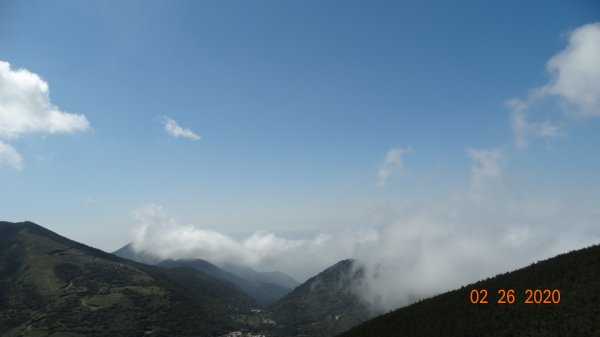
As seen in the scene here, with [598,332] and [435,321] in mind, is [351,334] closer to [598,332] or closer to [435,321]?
[435,321]

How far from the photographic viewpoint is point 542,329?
183 feet

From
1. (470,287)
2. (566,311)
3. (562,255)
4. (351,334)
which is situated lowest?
(351,334)

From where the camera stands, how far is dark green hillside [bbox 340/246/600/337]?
55625 millimetres

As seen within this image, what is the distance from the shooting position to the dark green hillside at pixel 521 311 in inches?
2190

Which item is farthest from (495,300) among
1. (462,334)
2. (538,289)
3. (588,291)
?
(588,291)

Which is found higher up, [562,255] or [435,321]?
[562,255]

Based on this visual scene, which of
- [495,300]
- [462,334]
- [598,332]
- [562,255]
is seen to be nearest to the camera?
[598,332]

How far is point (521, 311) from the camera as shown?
211 ft

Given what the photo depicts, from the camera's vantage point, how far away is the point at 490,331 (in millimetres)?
62844

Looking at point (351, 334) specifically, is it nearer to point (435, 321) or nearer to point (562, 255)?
point (435, 321)

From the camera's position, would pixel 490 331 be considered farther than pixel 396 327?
No

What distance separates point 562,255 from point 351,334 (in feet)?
172

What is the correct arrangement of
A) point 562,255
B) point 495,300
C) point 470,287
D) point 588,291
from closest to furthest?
point 588,291, point 495,300, point 562,255, point 470,287

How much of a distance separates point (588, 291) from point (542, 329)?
37.6ft
